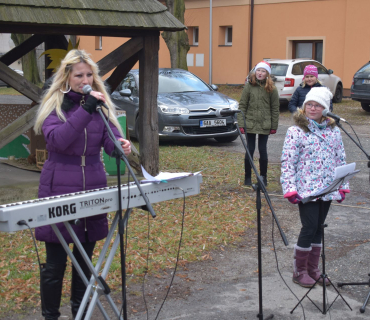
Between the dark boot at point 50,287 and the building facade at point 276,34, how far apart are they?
803 inches

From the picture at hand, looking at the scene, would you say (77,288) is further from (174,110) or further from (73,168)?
(174,110)

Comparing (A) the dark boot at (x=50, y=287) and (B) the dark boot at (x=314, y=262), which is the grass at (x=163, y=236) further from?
(B) the dark boot at (x=314, y=262)

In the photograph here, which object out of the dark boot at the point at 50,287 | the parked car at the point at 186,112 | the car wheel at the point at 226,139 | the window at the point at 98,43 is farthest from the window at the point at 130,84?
the window at the point at 98,43

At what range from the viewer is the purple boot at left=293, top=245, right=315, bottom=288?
4680 mm

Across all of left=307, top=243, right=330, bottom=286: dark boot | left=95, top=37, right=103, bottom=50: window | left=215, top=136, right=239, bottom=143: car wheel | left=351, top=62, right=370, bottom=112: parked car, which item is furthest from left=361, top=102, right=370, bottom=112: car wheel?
left=95, top=37, right=103, bottom=50: window

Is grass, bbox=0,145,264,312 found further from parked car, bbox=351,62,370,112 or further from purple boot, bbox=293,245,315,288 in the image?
parked car, bbox=351,62,370,112

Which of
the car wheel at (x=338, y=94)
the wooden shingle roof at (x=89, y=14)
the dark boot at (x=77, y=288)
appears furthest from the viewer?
the car wheel at (x=338, y=94)

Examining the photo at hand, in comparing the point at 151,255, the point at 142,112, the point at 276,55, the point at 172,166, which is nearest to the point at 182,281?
the point at 151,255

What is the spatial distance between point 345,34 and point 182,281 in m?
19.6

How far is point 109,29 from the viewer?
24.7ft

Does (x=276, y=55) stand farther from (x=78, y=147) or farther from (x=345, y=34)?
(x=78, y=147)

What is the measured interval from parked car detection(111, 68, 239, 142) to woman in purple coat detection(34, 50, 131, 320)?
7.44 meters

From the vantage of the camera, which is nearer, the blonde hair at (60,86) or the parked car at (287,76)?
the blonde hair at (60,86)

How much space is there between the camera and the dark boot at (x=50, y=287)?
11.4 feet
